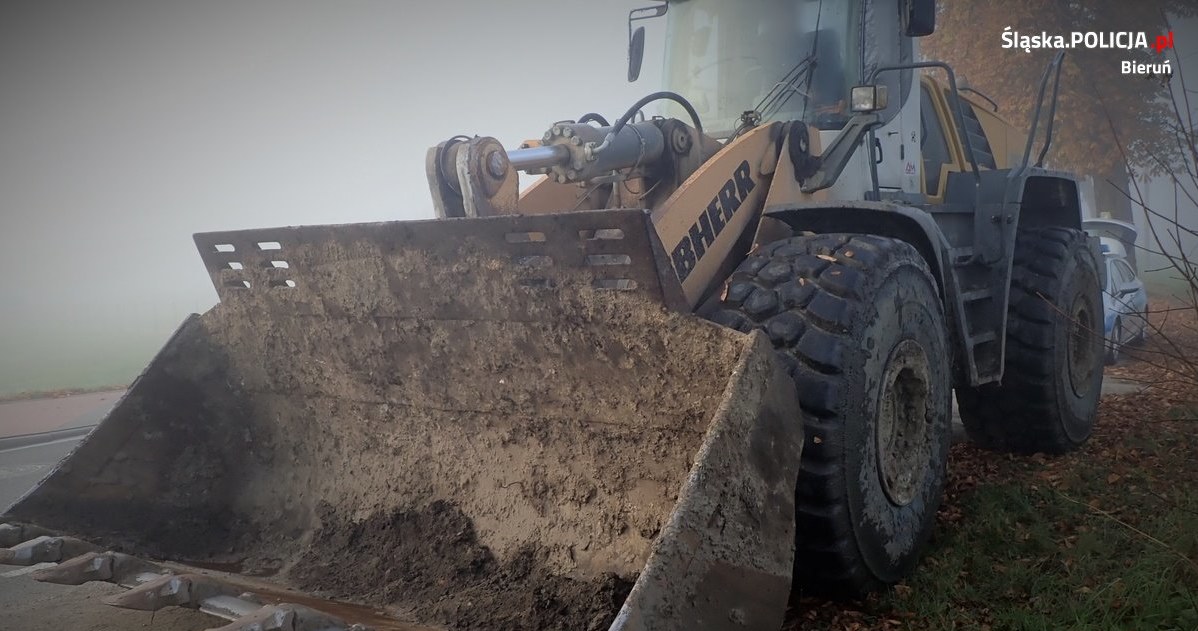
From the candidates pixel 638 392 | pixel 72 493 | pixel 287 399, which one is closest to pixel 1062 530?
pixel 638 392

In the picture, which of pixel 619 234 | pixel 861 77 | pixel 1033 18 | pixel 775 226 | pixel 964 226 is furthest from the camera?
pixel 1033 18

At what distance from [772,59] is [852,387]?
8.39 ft

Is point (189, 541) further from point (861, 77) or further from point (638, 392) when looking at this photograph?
point (861, 77)

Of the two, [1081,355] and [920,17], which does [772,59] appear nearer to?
[920,17]

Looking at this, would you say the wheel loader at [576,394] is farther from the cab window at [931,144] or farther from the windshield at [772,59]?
the cab window at [931,144]

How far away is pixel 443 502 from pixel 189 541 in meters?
1.27

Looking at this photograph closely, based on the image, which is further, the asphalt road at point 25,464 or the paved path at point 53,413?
the paved path at point 53,413

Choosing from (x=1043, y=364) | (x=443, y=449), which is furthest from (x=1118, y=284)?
(x=443, y=449)

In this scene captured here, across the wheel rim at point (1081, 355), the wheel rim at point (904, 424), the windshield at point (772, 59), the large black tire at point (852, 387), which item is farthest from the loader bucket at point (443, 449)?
the wheel rim at point (1081, 355)

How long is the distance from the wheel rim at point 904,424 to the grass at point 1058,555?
43cm

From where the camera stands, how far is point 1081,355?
6.83 metres

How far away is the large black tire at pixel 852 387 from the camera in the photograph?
352 cm

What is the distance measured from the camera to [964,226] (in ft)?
20.5

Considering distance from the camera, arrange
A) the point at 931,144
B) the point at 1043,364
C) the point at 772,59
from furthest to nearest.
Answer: the point at 931,144 → the point at 1043,364 → the point at 772,59
